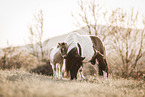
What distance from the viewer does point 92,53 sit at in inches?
283

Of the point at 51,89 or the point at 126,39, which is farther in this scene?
the point at 126,39

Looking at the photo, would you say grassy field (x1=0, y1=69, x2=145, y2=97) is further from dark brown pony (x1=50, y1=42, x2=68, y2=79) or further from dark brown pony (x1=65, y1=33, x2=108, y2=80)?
dark brown pony (x1=50, y1=42, x2=68, y2=79)

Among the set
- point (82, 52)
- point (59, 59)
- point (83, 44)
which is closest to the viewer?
point (82, 52)

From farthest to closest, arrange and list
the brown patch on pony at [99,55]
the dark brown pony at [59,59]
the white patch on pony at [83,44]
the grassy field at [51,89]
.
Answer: the brown patch on pony at [99,55] < the white patch on pony at [83,44] < the dark brown pony at [59,59] < the grassy field at [51,89]

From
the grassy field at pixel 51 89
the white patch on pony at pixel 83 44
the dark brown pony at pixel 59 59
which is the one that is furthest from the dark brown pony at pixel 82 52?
the grassy field at pixel 51 89

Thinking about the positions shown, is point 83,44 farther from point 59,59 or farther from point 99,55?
point 59,59

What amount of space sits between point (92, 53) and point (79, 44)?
34.1 inches

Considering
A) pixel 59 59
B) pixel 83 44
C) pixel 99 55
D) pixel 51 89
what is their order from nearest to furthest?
1. pixel 51 89
2. pixel 83 44
3. pixel 59 59
4. pixel 99 55

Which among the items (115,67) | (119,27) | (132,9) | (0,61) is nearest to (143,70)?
(115,67)

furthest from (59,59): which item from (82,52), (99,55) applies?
(99,55)

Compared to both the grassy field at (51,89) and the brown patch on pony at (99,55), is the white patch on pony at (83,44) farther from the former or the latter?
the grassy field at (51,89)

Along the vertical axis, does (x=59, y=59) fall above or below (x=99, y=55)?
below

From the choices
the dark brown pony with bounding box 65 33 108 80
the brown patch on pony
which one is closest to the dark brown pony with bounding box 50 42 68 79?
the dark brown pony with bounding box 65 33 108 80

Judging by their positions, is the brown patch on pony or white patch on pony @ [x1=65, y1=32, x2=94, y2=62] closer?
white patch on pony @ [x1=65, y1=32, x2=94, y2=62]
